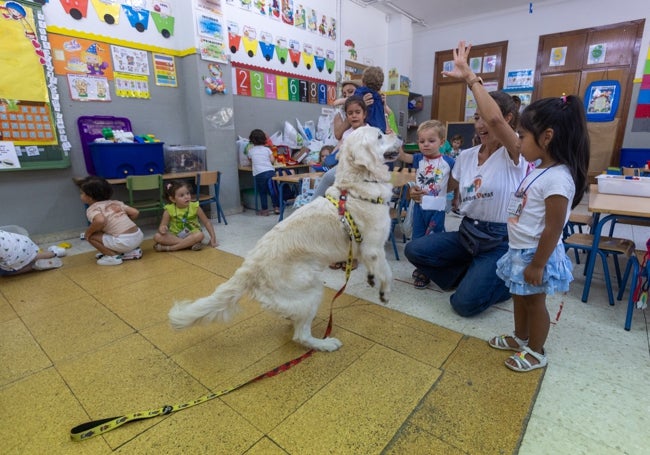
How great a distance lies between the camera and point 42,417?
1599 millimetres

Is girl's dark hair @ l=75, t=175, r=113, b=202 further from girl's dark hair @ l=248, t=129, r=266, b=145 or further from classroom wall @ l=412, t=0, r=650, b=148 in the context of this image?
classroom wall @ l=412, t=0, r=650, b=148

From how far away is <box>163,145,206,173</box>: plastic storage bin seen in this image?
4.98 metres

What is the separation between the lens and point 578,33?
24.0 feet

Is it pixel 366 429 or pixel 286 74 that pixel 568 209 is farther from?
pixel 286 74

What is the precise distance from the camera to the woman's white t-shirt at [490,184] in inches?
89.0

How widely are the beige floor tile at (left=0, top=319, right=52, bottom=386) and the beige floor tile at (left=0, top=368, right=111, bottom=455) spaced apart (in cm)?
8

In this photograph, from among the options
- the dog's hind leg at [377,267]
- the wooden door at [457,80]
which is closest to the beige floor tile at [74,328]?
the dog's hind leg at [377,267]

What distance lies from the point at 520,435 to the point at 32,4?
5.99 metres

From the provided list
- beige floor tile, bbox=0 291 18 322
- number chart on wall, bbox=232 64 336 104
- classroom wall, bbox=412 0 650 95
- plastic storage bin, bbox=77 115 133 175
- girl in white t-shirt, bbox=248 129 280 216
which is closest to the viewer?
beige floor tile, bbox=0 291 18 322

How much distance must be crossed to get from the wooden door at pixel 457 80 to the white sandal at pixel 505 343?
8.07 m

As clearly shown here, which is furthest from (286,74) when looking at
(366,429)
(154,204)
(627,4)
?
(627,4)

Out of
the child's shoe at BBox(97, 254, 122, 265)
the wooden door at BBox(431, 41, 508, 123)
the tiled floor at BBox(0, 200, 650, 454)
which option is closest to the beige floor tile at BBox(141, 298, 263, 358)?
the tiled floor at BBox(0, 200, 650, 454)

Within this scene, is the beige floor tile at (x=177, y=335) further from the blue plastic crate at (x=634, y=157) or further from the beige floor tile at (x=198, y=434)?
the blue plastic crate at (x=634, y=157)

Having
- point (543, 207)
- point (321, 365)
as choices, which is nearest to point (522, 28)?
point (543, 207)
